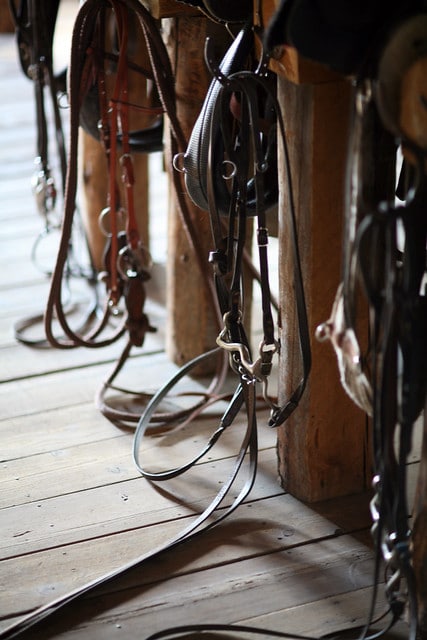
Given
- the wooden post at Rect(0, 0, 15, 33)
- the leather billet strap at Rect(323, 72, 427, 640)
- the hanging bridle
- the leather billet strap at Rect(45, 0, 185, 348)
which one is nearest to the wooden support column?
the hanging bridle

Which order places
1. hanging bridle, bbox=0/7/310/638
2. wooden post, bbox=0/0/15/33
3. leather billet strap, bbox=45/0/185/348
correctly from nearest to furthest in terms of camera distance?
hanging bridle, bbox=0/7/310/638
leather billet strap, bbox=45/0/185/348
wooden post, bbox=0/0/15/33

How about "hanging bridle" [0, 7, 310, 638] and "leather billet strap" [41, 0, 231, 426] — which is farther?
"leather billet strap" [41, 0, 231, 426]

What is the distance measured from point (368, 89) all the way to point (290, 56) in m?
0.25

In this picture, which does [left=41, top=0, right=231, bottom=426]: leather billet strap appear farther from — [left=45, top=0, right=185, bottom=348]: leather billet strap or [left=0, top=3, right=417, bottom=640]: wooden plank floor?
[left=0, top=3, right=417, bottom=640]: wooden plank floor

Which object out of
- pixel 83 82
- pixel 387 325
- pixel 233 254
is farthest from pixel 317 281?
pixel 83 82

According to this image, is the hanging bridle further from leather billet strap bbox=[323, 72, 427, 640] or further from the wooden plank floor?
leather billet strap bbox=[323, 72, 427, 640]

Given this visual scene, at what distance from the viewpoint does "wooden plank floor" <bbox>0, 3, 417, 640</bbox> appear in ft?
4.84

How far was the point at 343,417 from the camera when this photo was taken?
1.72 m

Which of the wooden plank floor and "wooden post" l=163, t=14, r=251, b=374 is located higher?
"wooden post" l=163, t=14, r=251, b=374

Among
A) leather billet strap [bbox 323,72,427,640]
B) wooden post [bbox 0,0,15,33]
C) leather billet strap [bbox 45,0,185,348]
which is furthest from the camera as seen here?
wooden post [bbox 0,0,15,33]

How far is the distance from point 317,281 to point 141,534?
1.81ft

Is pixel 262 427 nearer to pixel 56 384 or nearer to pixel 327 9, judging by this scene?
pixel 56 384

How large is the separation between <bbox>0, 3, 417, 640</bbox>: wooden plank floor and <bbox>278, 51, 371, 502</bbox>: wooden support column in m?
0.07

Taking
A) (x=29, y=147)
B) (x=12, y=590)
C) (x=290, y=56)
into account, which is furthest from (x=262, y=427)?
(x=29, y=147)
